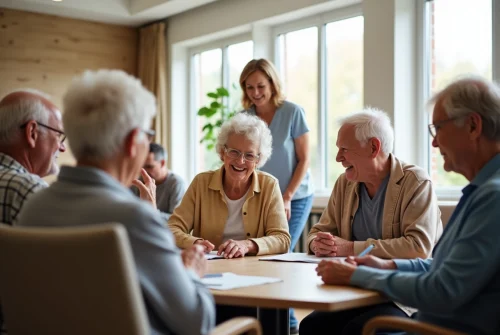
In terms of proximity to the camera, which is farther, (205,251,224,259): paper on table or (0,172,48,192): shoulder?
(205,251,224,259): paper on table

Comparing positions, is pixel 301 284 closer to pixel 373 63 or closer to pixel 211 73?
pixel 373 63

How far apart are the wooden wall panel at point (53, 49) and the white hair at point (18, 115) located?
5.48 meters

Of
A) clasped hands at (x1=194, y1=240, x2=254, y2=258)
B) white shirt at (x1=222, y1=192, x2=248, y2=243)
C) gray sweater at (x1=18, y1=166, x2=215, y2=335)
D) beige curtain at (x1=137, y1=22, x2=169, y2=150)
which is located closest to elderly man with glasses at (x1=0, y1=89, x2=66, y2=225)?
gray sweater at (x1=18, y1=166, x2=215, y2=335)

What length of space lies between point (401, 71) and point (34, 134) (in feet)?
12.2

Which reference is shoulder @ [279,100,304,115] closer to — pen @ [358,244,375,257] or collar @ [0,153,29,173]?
pen @ [358,244,375,257]

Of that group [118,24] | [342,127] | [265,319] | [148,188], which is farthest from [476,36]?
[118,24]

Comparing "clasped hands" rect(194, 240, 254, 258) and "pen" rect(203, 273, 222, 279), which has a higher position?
"clasped hands" rect(194, 240, 254, 258)

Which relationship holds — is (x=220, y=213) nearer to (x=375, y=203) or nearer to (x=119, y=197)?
(x=375, y=203)

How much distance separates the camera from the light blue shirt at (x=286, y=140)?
449 centimetres

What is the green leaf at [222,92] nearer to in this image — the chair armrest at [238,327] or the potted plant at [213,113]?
the potted plant at [213,113]

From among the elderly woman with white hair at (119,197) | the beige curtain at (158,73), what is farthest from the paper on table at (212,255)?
the beige curtain at (158,73)

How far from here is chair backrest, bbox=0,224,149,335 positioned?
52.9 inches

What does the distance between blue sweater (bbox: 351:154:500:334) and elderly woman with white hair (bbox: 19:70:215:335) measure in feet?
2.13

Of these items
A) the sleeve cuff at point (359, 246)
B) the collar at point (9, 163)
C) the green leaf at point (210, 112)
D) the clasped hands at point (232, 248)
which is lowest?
the clasped hands at point (232, 248)
